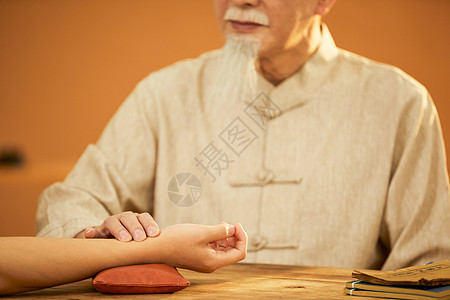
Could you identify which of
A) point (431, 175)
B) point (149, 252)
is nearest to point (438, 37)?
point (431, 175)

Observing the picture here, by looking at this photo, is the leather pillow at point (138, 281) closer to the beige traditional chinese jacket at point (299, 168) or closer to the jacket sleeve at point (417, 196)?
the beige traditional chinese jacket at point (299, 168)

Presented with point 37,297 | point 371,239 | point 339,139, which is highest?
point 339,139

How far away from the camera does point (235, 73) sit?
184cm

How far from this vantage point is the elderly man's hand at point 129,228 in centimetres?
110

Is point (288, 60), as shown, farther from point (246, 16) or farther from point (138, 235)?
point (138, 235)

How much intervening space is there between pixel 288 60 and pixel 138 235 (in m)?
0.90

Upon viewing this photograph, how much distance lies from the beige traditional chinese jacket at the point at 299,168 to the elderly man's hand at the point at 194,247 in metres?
0.57

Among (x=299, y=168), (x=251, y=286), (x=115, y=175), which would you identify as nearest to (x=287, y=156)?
(x=299, y=168)

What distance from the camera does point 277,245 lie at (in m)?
1.73

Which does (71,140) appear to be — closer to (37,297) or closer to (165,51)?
(165,51)

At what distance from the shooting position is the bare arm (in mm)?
999

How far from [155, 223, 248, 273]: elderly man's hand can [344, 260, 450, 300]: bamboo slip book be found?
0.21 meters

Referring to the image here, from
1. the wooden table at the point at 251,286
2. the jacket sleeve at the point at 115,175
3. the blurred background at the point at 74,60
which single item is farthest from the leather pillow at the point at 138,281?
the blurred background at the point at 74,60

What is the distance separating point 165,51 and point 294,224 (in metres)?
2.87
